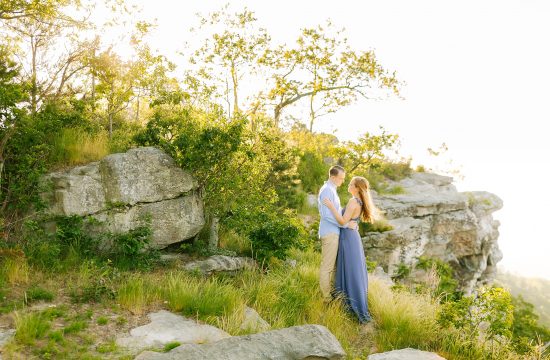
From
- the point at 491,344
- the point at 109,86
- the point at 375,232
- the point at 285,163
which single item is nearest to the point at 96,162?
the point at 109,86

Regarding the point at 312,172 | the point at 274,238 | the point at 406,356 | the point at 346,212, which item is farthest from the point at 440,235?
the point at 406,356

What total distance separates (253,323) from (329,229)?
2.36 metres

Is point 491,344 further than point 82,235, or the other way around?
point 82,235

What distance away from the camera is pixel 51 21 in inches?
418

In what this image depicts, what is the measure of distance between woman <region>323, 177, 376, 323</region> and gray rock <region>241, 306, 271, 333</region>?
1.83 meters

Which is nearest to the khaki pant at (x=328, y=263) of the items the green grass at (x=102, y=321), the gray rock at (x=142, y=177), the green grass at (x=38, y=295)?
the gray rock at (x=142, y=177)

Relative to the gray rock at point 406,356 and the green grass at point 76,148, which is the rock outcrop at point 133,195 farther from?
the gray rock at point 406,356

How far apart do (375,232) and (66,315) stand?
1112 centimetres

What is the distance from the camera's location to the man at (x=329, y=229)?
8.01 metres

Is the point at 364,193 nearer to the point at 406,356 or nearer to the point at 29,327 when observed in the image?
the point at 406,356

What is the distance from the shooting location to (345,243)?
8070mm

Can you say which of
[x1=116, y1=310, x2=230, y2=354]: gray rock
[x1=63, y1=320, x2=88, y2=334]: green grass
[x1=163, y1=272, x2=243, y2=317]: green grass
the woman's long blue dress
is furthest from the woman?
[x1=63, y1=320, x2=88, y2=334]: green grass

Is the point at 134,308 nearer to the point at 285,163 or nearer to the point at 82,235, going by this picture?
the point at 82,235

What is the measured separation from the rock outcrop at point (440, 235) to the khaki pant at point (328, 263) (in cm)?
687
